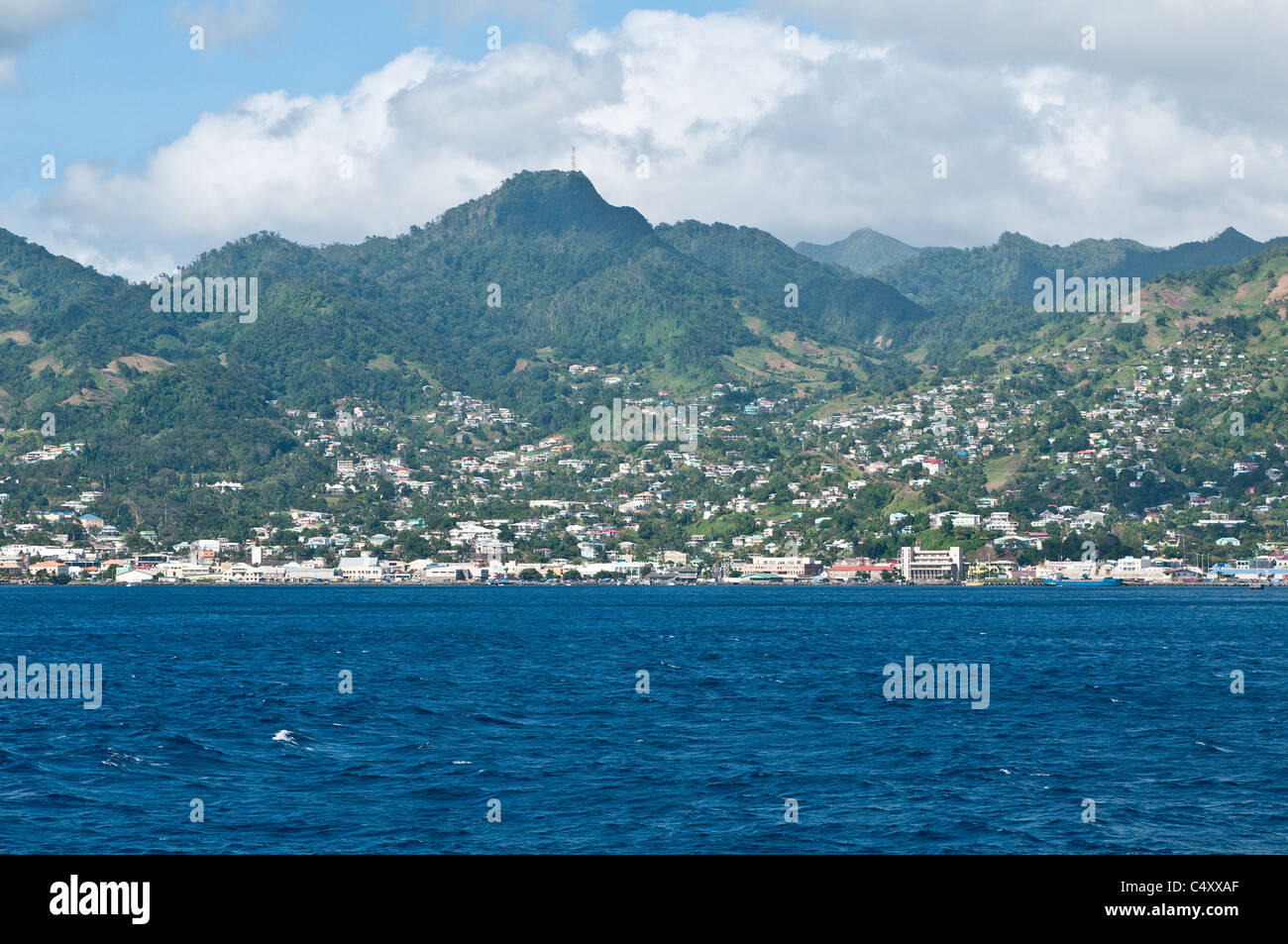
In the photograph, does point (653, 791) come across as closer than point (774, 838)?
No

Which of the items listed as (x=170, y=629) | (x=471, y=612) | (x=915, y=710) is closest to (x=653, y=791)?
(x=915, y=710)

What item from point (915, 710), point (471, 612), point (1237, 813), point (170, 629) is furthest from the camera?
point (471, 612)

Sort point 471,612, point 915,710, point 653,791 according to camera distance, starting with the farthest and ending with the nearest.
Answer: point 471,612, point 915,710, point 653,791

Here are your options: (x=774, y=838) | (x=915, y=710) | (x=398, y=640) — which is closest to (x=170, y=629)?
(x=398, y=640)
